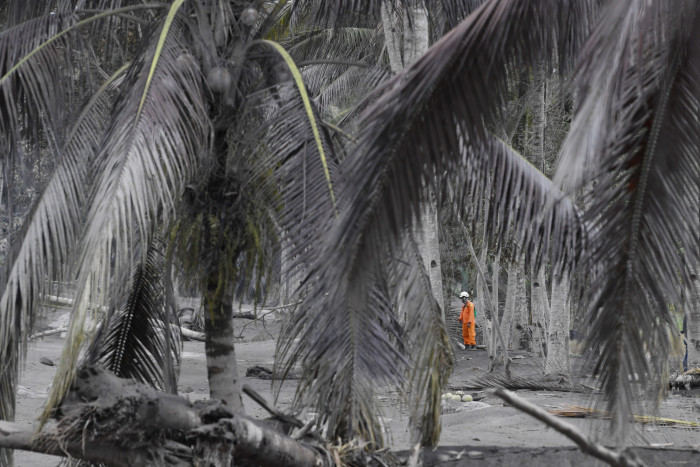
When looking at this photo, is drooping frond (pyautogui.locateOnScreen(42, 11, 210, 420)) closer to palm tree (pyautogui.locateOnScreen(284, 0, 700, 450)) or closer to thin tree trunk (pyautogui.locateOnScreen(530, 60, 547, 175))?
palm tree (pyautogui.locateOnScreen(284, 0, 700, 450))

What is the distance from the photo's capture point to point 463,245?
993 inches

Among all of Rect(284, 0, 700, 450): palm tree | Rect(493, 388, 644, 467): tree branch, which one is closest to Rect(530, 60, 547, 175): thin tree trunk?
Rect(284, 0, 700, 450): palm tree

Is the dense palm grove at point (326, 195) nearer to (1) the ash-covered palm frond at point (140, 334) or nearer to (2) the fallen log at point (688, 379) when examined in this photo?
(1) the ash-covered palm frond at point (140, 334)

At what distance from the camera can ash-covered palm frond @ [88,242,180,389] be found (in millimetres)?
7082

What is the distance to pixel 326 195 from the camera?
5.25 meters

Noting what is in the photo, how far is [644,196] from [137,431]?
3.11 meters

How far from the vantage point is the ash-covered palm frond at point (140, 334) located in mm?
7082

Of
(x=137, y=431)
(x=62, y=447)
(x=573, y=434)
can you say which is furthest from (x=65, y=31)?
(x=573, y=434)

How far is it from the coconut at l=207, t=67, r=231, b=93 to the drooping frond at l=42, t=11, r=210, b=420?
13 cm

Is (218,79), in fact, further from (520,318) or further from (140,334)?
(520,318)

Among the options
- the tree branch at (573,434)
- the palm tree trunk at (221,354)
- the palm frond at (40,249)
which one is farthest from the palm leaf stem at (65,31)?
the tree branch at (573,434)

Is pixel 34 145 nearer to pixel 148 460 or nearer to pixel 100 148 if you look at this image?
pixel 100 148

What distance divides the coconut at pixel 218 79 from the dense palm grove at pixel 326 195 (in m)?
0.03

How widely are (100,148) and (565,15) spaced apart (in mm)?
3032
